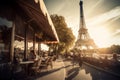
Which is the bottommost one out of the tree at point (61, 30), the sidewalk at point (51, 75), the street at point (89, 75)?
the street at point (89, 75)

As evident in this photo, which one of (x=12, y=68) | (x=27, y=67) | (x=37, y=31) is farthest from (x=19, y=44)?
(x=12, y=68)

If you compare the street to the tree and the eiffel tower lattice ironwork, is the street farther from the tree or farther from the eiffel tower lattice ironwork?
the eiffel tower lattice ironwork

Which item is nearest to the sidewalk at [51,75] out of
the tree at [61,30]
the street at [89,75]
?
the street at [89,75]

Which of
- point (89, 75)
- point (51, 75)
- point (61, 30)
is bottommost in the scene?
point (89, 75)

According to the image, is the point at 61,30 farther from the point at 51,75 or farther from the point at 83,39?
the point at 83,39

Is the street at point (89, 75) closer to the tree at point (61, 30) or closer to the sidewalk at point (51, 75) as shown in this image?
the sidewalk at point (51, 75)

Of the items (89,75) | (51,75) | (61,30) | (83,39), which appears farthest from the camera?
(83,39)

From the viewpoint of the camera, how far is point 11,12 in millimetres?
5551

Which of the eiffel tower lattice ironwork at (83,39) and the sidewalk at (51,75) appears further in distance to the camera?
the eiffel tower lattice ironwork at (83,39)

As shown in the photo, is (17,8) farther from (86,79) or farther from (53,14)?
(53,14)

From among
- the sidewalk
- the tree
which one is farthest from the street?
the tree

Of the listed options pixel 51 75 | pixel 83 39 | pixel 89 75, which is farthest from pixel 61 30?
pixel 83 39

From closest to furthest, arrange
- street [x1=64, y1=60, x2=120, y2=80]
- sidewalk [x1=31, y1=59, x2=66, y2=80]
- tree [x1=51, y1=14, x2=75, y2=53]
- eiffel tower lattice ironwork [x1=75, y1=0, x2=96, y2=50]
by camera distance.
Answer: sidewalk [x1=31, y1=59, x2=66, y2=80] < street [x1=64, y1=60, x2=120, y2=80] < tree [x1=51, y1=14, x2=75, y2=53] < eiffel tower lattice ironwork [x1=75, y1=0, x2=96, y2=50]

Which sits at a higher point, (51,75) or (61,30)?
(61,30)
